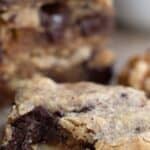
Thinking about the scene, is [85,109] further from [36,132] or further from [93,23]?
[93,23]

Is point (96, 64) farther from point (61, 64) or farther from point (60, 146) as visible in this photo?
point (60, 146)

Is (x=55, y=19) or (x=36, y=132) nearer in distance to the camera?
(x=36, y=132)

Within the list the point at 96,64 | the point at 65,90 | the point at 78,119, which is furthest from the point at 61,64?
the point at 78,119

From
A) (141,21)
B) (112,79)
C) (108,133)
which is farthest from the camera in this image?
(141,21)

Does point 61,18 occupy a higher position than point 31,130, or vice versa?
point 61,18

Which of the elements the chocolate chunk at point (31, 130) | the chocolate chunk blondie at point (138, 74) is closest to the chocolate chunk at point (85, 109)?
the chocolate chunk at point (31, 130)

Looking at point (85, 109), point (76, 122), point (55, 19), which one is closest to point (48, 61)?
point (55, 19)

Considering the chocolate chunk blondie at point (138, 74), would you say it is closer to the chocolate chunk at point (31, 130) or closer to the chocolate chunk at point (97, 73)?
the chocolate chunk at point (97, 73)
